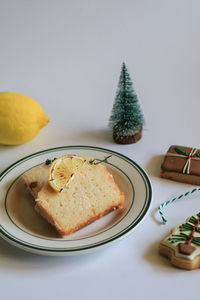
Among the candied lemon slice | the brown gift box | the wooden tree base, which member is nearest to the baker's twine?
the brown gift box

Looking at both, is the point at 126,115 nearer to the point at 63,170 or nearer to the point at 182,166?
the point at 182,166

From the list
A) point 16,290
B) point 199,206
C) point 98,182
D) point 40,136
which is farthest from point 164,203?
point 40,136

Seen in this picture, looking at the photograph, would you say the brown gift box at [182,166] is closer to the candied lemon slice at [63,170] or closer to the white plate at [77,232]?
the white plate at [77,232]

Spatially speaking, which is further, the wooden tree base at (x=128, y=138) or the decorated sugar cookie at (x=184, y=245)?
the wooden tree base at (x=128, y=138)

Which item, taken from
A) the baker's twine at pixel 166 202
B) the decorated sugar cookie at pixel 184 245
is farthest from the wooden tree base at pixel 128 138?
the decorated sugar cookie at pixel 184 245

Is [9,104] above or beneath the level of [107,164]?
above

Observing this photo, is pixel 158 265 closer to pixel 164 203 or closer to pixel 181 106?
pixel 164 203
